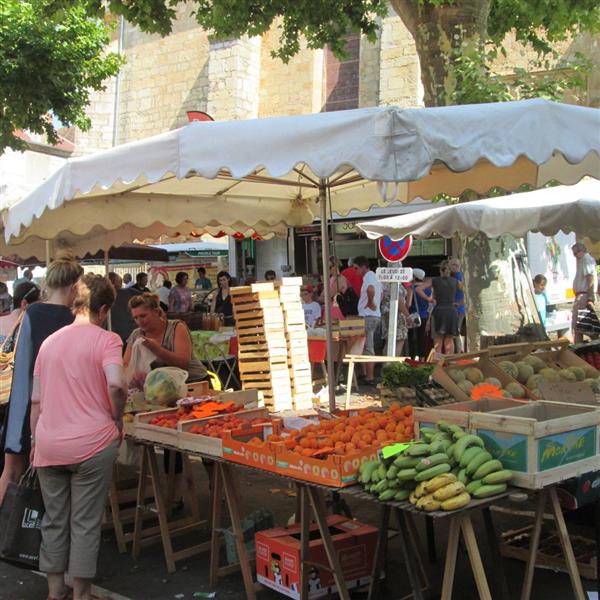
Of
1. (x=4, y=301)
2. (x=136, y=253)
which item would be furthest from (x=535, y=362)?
(x=4, y=301)

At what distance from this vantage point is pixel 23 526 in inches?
158

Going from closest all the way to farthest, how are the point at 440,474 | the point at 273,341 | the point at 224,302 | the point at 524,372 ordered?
the point at 440,474 < the point at 524,372 < the point at 273,341 < the point at 224,302

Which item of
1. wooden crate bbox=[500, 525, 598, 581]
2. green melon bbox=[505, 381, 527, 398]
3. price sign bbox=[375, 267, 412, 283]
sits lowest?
wooden crate bbox=[500, 525, 598, 581]

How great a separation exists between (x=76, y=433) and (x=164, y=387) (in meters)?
1.32

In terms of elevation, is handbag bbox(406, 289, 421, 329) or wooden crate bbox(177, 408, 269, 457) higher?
handbag bbox(406, 289, 421, 329)

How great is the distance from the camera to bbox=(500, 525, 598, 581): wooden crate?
4258 millimetres

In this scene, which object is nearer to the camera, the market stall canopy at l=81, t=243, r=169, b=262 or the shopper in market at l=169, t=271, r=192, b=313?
the market stall canopy at l=81, t=243, r=169, b=262

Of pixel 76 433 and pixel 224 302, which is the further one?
pixel 224 302

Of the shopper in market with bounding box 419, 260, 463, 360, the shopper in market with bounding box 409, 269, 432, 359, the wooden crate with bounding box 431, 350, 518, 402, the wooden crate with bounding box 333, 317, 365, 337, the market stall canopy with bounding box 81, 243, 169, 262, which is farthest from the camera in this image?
the market stall canopy with bounding box 81, 243, 169, 262

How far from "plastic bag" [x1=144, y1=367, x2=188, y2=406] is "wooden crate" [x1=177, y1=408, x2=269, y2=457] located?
2.17 feet

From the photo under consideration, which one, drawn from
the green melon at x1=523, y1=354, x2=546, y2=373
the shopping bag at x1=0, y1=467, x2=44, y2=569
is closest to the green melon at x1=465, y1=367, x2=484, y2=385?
the green melon at x1=523, y1=354, x2=546, y2=373

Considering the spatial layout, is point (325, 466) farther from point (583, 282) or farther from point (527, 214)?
point (583, 282)

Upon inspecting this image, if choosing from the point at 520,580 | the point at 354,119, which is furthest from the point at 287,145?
the point at 520,580

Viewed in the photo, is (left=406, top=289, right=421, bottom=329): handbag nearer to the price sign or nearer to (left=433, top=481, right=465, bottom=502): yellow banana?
the price sign
